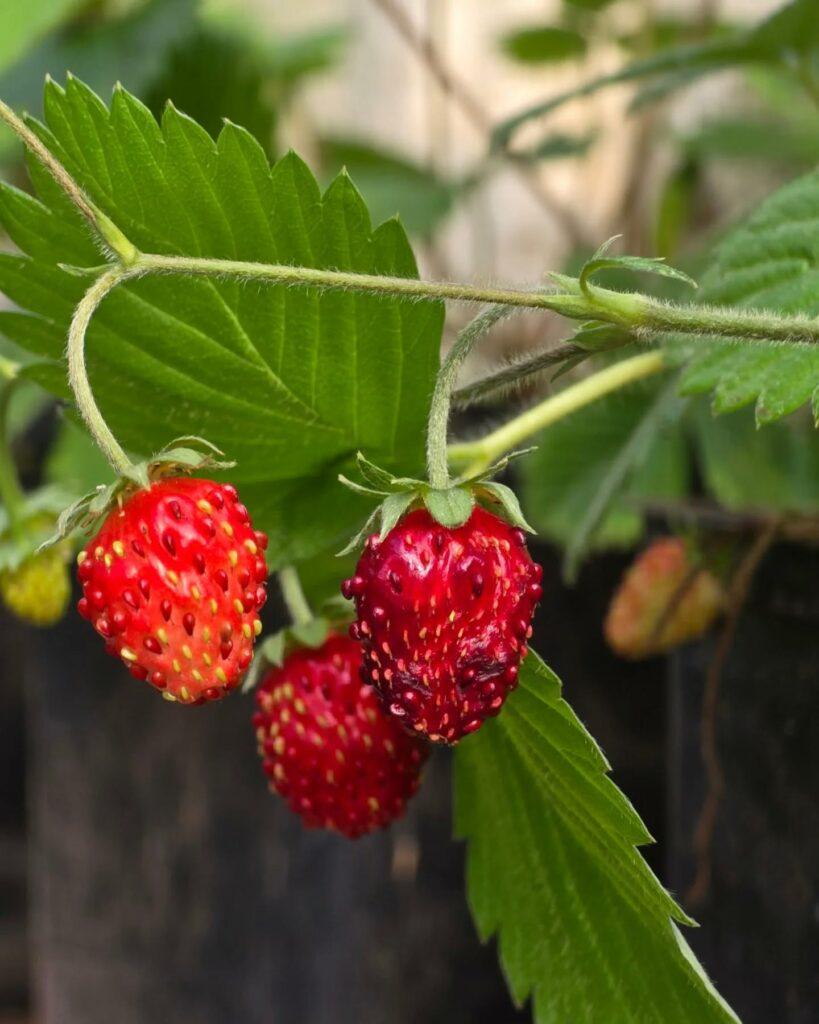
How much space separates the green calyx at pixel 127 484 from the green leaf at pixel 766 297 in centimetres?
20

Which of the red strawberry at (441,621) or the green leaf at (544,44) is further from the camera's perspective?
the green leaf at (544,44)

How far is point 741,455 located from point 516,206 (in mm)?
774

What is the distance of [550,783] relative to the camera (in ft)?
1.49

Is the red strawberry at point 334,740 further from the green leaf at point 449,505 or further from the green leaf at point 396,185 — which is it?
the green leaf at point 396,185

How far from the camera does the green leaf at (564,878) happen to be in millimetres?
409

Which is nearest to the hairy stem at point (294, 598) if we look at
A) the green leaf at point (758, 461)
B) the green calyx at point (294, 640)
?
the green calyx at point (294, 640)

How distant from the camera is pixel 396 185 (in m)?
1.30

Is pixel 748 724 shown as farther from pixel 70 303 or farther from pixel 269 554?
pixel 70 303

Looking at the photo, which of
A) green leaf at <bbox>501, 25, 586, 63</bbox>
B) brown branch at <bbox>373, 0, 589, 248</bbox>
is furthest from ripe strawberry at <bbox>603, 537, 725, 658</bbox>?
green leaf at <bbox>501, 25, 586, 63</bbox>

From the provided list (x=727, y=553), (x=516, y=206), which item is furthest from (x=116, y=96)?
(x=516, y=206)

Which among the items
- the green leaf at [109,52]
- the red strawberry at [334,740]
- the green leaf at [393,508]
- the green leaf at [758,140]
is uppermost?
the green leaf at [109,52]

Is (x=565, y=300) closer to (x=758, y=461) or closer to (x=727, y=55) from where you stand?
(x=727, y=55)

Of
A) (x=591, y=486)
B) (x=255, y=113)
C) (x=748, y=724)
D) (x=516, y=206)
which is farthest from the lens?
(x=516, y=206)

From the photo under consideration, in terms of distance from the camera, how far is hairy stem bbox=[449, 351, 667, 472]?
20.3 inches
